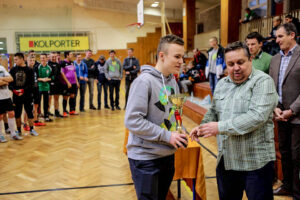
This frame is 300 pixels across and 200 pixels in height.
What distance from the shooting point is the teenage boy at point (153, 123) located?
1371mm

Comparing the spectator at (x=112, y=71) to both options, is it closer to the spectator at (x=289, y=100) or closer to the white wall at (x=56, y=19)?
the spectator at (x=289, y=100)

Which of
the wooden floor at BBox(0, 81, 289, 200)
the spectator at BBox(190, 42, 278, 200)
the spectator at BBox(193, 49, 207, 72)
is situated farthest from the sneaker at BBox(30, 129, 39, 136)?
the spectator at BBox(193, 49, 207, 72)

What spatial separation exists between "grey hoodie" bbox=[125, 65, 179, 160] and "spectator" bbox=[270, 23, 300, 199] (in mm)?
1358

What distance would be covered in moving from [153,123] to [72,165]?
2555mm

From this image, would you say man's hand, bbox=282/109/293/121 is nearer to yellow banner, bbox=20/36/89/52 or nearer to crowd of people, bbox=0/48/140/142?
crowd of people, bbox=0/48/140/142

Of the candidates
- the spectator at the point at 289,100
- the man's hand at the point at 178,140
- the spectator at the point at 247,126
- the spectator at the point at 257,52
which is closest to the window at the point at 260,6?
the spectator at the point at 257,52

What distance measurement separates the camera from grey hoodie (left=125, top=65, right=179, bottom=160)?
1.37 metres

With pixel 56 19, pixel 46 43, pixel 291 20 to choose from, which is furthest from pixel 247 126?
pixel 56 19

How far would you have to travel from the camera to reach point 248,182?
151cm

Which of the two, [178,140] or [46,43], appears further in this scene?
[46,43]

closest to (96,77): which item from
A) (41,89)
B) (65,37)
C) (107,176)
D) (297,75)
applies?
(41,89)

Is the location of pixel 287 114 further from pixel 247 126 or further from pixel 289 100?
pixel 247 126

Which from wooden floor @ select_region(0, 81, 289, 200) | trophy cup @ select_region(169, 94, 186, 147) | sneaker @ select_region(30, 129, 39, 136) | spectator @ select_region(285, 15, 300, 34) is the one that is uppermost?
spectator @ select_region(285, 15, 300, 34)

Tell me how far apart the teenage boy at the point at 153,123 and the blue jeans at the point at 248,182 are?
0.41m
